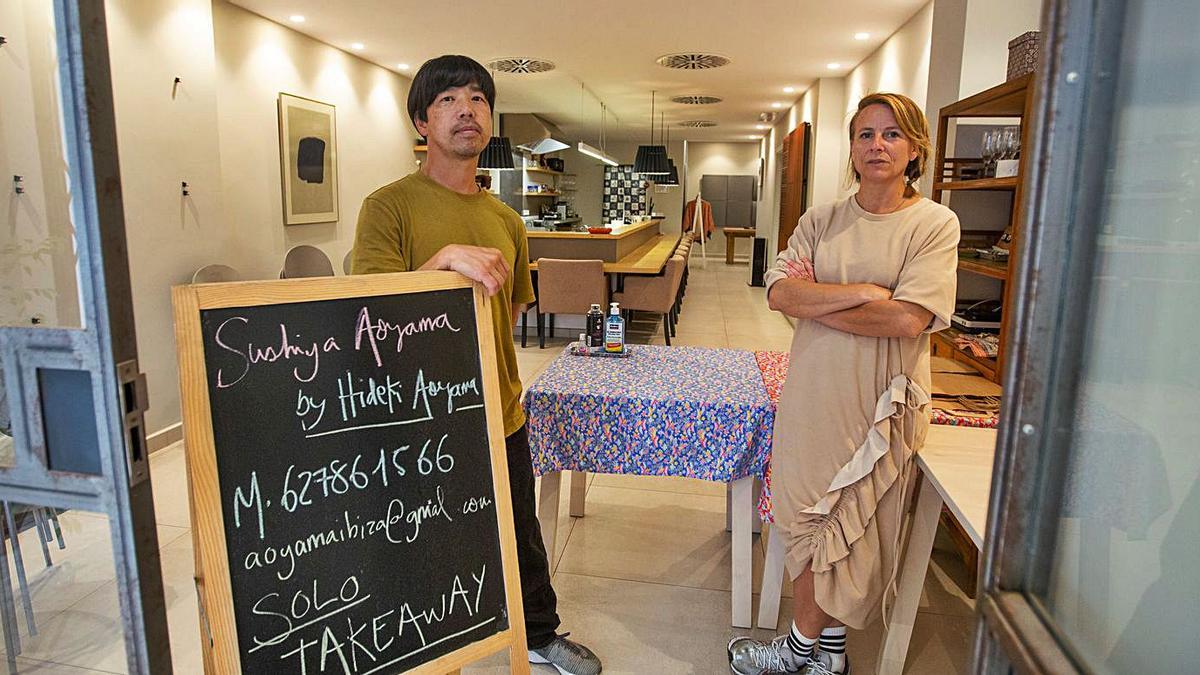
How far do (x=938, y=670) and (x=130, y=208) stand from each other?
4.05 meters

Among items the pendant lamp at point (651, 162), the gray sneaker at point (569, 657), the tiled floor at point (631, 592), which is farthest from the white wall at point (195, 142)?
the pendant lamp at point (651, 162)

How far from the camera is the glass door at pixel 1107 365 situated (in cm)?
63

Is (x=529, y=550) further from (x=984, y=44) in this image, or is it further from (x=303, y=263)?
(x=984, y=44)

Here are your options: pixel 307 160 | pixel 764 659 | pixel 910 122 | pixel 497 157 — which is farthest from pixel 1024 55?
pixel 497 157

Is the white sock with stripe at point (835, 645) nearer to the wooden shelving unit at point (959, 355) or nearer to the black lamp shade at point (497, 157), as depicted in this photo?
the wooden shelving unit at point (959, 355)

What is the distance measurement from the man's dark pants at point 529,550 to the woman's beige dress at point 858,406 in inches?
26.8

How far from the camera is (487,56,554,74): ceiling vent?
22.6ft

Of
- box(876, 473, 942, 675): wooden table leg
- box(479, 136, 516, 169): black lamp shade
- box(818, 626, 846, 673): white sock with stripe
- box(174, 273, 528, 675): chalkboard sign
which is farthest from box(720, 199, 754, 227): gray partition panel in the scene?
box(174, 273, 528, 675): chalkboard sign

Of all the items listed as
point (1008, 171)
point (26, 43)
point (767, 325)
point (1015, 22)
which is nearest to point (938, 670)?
point (1008, 171)

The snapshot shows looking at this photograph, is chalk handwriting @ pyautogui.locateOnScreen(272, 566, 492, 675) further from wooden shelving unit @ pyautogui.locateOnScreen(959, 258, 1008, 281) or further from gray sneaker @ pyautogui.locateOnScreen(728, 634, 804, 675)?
wooden shelving unit @ pyautogui.locateOnScreen(959, 258, 1008, 281)

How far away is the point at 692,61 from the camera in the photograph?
268 inches

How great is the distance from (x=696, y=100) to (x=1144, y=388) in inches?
385

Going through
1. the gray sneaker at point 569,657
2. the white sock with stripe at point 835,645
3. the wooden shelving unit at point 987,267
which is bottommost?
→ the gray sneaker at point 569,657

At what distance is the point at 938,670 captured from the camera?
2195mm
